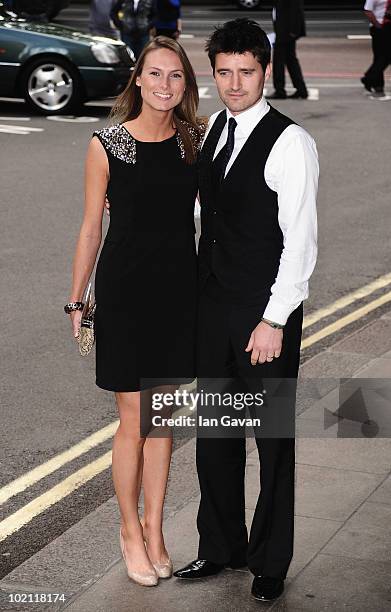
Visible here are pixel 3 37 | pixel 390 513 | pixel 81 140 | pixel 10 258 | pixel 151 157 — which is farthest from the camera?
pixel 3 37

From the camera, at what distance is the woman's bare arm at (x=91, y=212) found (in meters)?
4.40

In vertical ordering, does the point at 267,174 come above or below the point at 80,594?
above

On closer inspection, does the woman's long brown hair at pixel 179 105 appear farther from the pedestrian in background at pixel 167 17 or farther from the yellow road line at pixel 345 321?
the pedestrian in background at pixel 167 17

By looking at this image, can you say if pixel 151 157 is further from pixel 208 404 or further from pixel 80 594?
pixel 80 594

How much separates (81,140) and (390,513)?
1021cm

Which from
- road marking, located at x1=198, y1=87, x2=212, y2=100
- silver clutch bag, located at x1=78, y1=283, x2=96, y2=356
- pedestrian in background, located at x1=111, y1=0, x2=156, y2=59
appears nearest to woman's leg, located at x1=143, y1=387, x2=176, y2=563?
silver clutch bag, located at x1=78, y1=283, x2=96, y2=356

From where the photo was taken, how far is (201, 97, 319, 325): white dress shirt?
161 inches

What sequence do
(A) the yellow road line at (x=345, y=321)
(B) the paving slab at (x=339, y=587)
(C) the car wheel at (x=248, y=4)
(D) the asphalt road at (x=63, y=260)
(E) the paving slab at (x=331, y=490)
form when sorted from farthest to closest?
1. (C) the car wheel at (x=248, y=4)
2. (A) the yellow road line at (x=345, y=321)
3. (D) the asphalt road at (x=63, y=260)
4. (E) the paving slab at (x=331, y=490)
5. (B) the paving slab at (x=339, y=587)

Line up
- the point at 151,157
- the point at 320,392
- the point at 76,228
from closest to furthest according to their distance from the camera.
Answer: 1. the point at 151,157
2. the point at 320,392
3. the point at 76,228

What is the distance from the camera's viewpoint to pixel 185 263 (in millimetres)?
4445

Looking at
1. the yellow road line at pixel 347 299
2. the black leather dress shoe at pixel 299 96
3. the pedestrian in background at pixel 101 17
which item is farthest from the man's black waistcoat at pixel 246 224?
the pedestrian in background at pixel 101 17

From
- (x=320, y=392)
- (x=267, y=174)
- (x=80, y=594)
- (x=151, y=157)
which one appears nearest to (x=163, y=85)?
(x=151, y=157)

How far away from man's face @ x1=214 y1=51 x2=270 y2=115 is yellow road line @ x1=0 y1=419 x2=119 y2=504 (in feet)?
7.54

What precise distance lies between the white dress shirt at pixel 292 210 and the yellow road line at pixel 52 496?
176 centimetres
